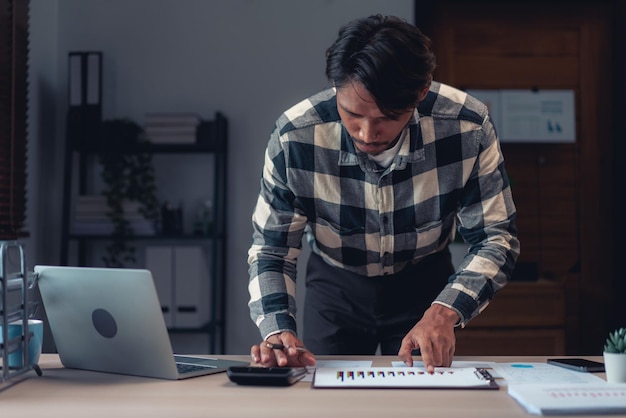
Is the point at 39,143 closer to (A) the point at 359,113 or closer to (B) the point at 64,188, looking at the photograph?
(B) the point at 64,188

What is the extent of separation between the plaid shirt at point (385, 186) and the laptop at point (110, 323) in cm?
34

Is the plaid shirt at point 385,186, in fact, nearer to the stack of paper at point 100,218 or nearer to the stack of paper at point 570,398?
the stack of paper at point 570,398

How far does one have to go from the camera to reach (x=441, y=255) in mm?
1923

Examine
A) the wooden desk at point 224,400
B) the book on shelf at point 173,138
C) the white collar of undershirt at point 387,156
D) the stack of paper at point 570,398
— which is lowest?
the wooden desk at point 224,400

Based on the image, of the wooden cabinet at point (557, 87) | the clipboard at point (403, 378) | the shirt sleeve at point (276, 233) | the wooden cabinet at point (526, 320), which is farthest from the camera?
the wooden cabinet at point (557, 87)

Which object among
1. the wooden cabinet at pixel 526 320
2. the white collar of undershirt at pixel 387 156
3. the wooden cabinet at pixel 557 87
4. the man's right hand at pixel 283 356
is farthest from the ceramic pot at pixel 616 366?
the wooden cabinet at pixel 557 87

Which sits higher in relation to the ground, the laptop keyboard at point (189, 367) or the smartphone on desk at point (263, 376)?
the smartphone on desk at point (263, 376)

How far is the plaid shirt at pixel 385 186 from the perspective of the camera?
1.71 metres

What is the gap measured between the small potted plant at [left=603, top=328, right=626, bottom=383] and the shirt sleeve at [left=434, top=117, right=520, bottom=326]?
1.04ft

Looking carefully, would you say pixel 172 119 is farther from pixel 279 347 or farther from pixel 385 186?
pixel 279 347

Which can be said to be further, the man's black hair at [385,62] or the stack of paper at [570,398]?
the man's black hair at [385,62]

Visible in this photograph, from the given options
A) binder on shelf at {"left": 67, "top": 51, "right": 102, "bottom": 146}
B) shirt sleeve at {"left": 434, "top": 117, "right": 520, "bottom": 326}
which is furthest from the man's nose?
binder on shelf at {"left": 67, "top": 51, "right": 102, "bottom": 146}

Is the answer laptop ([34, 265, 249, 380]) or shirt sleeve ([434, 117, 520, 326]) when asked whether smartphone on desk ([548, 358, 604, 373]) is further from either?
laptop ([34, 265, 249, 380])

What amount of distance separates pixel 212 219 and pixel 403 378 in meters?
2.32
